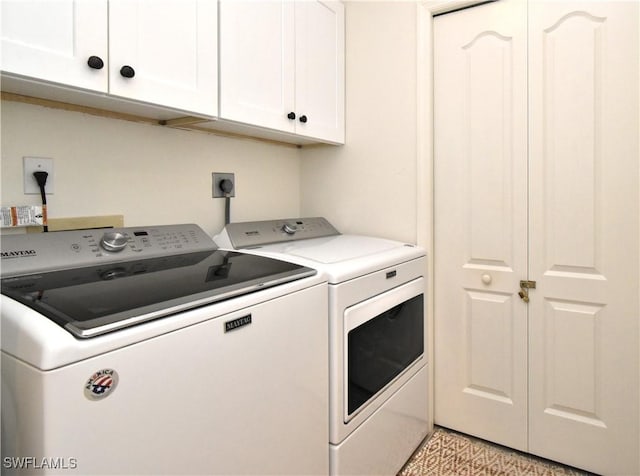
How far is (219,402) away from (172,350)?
7.4 inches

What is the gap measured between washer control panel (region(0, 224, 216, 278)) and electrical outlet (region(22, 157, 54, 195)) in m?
0.17

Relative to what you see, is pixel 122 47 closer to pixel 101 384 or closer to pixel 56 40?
pixel 56 40

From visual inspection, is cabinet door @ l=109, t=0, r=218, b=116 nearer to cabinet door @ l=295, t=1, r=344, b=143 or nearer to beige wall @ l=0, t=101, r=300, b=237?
beige wall @ l=0, t=101, r=300, b=237

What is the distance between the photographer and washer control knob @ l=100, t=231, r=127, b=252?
1213 millimetres

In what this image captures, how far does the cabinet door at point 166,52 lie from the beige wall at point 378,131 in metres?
0.90

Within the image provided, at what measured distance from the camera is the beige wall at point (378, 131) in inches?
75.2

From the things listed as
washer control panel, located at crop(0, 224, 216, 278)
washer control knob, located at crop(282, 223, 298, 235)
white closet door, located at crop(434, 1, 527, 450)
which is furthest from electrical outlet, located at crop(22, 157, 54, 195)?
white closet door, located at crop(434, 1, 527, 450)

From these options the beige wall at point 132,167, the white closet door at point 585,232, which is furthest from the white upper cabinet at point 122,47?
the white closet door at point 585,232

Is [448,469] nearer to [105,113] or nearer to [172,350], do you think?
[172,350]

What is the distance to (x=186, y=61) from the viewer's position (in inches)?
49.9

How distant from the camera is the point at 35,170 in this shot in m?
1.20

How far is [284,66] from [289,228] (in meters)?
0.70

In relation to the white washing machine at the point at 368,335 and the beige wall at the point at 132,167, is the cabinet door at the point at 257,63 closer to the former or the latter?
the beige wall at the point at 132,167

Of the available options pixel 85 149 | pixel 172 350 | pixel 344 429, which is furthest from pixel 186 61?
pixel 344 429
